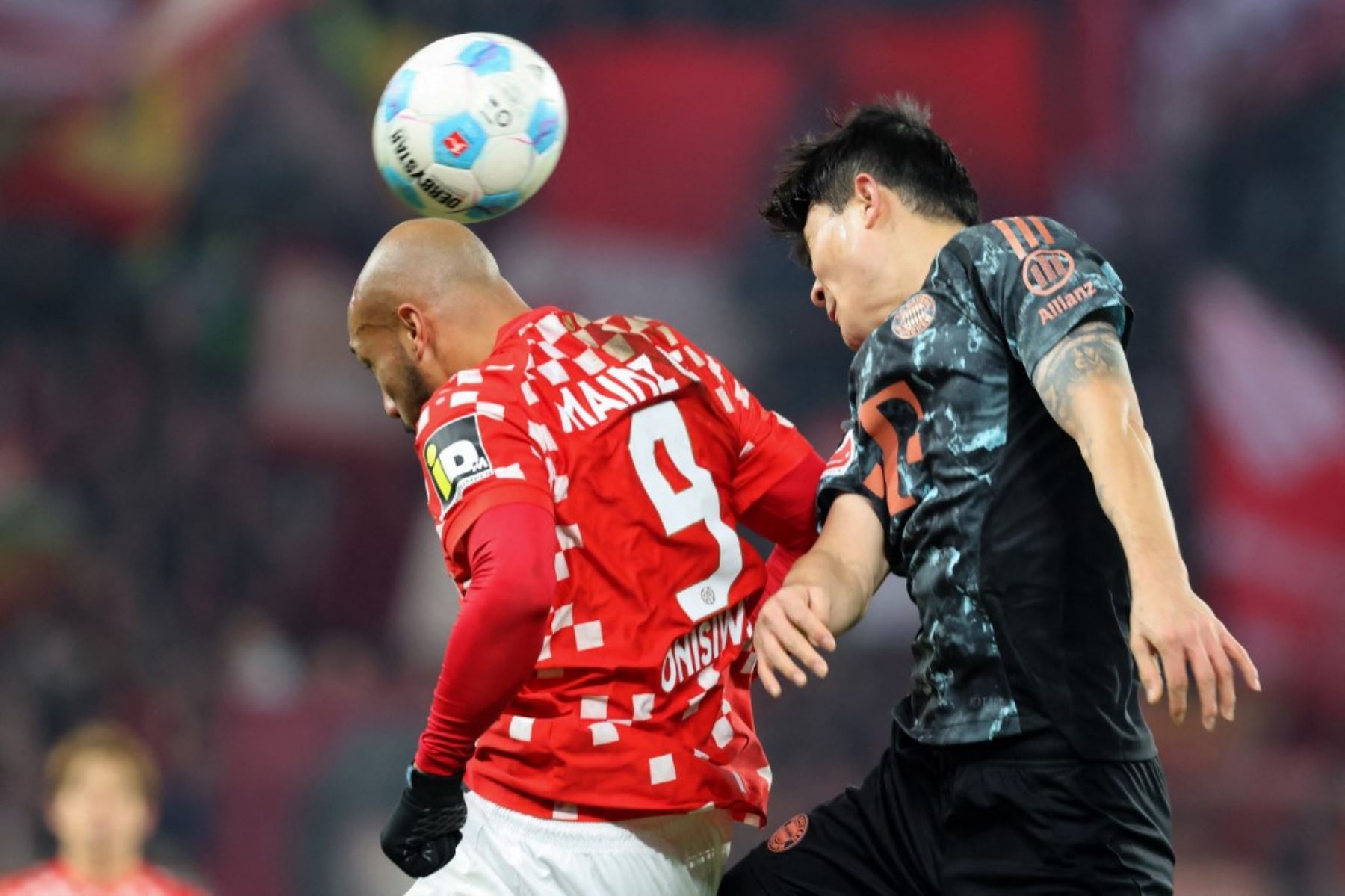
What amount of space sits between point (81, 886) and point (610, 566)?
13.3ft

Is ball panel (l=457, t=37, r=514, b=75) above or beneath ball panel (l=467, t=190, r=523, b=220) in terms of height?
above

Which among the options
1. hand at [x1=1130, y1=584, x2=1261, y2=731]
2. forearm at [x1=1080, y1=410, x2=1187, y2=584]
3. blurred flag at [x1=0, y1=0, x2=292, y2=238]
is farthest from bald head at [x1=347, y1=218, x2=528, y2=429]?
blurred flag at [x1=0, y1=0, x2=292, y2=238]

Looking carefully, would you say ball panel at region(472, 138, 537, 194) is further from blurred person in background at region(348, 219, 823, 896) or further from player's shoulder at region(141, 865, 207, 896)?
player's shoulder at region(141, 865, 207, 896)

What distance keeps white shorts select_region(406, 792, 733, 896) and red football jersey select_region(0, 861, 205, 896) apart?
3.61 m

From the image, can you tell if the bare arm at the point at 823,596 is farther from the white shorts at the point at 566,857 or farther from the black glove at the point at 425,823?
the black glove at the point at 425,823

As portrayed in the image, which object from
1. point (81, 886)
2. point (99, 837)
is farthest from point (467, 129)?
point (81, 886)

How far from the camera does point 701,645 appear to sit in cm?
262

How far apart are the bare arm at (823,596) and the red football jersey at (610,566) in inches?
11.2

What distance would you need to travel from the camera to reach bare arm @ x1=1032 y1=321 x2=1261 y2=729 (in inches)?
69.4

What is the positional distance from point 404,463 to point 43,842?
8.72ft

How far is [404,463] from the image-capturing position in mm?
8320

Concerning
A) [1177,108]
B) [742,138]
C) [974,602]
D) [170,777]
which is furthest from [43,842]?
[1177,108]

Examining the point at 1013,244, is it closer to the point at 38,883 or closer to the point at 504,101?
the point at 504,101

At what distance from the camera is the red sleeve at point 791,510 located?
283cm
